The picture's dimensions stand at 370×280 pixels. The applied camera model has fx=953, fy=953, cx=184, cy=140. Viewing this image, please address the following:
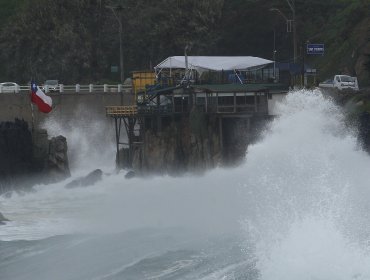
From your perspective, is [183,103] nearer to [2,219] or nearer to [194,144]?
[194,144]

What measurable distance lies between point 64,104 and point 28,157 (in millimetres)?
6586

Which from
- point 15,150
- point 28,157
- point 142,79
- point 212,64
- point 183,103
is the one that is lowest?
point 28,157

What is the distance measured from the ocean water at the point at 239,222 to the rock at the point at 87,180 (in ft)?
16.4

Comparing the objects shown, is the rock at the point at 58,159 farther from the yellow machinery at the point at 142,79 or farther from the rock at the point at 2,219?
the rock at the point at 2,219

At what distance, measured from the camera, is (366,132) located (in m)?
38.2

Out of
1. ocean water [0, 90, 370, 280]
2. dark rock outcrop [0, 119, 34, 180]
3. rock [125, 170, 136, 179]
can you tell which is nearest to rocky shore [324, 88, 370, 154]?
ocean water [0, 90, 370, 280]

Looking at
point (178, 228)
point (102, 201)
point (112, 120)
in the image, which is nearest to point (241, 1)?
point (112, 120)

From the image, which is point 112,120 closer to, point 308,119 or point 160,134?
point 160,134

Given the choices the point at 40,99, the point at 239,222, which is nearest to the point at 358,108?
the point at 239,222

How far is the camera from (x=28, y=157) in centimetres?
5162

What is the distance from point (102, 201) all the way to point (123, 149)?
11594 mm

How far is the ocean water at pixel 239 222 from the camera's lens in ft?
72.1

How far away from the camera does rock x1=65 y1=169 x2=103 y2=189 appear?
49297 mm

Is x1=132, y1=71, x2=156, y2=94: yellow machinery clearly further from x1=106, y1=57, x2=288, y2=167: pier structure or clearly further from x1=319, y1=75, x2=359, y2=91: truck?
x1=319, y1=75, x2=359, y2=91: truck
